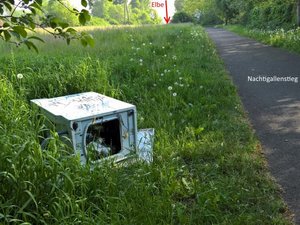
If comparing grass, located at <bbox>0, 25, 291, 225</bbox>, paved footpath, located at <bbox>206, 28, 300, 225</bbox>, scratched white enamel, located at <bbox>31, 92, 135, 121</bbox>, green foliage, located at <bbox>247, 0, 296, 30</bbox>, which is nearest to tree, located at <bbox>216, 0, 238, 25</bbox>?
green foliage, located at <bbox>247, 0, 296, 30</bbox>

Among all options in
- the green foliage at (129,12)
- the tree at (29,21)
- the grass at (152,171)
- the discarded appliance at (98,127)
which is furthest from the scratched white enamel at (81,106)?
the green foliage at (129,12)

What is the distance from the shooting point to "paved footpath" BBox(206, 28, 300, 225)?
364 centimetres

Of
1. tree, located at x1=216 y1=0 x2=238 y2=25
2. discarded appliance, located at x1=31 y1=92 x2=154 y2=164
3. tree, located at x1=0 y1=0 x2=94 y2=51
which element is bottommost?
discarded appliance, located at x1=31 y1=92 x2=154 y2=164

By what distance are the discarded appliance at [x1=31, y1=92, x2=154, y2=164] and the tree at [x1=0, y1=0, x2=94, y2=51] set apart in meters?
1.49

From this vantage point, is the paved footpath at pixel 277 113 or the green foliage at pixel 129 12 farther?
the green foliage at pixel 129 12

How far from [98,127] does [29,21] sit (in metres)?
1.87

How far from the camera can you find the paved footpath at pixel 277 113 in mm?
3644

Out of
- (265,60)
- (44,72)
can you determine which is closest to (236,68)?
(265,60)

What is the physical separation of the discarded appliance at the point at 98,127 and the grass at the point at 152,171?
0.55 ft

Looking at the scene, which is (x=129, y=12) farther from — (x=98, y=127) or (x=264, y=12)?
(x=98, y=127)

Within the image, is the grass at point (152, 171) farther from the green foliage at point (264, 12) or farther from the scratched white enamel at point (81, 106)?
the green foliage at point (264, 12)

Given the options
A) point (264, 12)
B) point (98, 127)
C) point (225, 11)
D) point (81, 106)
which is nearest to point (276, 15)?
point (264, 12)

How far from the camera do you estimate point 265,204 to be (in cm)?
310

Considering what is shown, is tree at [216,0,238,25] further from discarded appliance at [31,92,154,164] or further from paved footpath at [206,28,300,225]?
discarded appliance at [31,92,154,164]
